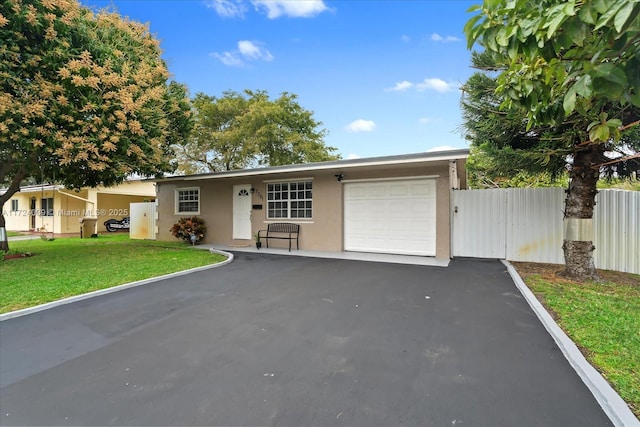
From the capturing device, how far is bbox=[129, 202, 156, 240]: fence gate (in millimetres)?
14922

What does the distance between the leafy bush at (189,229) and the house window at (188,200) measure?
675 mm

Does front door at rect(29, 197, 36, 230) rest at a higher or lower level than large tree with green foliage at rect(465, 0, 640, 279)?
lower

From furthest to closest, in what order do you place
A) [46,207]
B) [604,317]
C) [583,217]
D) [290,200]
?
1. [46,207]
2. [290,200]
3. [583,217]
4. [604,317]

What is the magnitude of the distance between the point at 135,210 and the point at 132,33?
897 centimetres

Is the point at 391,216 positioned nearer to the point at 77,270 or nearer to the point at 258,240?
the point at 258,240

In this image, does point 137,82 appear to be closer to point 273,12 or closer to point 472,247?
point 273,12

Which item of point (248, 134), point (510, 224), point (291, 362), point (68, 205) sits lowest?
point (291, 362)

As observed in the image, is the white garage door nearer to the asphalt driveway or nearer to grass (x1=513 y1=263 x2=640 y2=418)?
grass (x1=513 y1=263 x2=640 y2=418)

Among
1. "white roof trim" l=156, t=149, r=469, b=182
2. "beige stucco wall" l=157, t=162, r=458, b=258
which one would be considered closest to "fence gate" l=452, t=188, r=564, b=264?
"beige stucco wall" l=157, t=162, r=458, b=258

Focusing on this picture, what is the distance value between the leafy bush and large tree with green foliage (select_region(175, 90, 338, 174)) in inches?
321

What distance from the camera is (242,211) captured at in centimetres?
1192

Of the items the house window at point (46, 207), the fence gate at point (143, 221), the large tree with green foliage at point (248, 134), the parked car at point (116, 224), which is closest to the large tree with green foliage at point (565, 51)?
the fence gate at point (143, 221)

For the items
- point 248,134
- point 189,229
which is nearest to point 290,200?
point 189,229

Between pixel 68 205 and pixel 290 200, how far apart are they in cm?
1550
